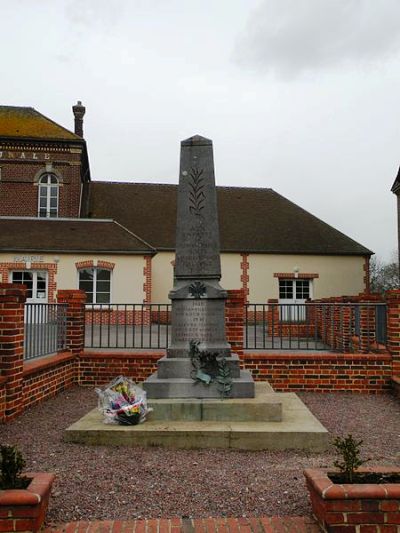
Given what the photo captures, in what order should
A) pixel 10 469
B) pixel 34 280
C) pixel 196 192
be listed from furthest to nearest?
1. pixel 34 280
2. pixel 196 192
3. pixel 10 469

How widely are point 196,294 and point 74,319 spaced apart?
288 cm

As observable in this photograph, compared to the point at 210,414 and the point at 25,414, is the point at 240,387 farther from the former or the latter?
the point at 25,414

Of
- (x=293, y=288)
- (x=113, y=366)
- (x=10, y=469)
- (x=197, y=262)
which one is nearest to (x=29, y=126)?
(x=293, y=288)

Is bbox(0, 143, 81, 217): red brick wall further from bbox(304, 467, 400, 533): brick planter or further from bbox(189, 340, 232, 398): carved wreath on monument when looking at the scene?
bbox(304, 467, 400, 533): brick planter

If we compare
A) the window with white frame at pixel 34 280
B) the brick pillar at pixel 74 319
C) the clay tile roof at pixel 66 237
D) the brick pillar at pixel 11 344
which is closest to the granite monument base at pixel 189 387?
the brick pillar at pixel 11 344

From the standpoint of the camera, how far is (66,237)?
20.4m

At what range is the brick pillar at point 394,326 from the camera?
7512 millimetres

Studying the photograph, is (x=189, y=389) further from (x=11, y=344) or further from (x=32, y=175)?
(x=32, y=175)

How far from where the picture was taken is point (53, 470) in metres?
4.18

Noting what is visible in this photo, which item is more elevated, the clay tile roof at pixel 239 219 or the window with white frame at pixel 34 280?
the clay tile roof at pixel 239 219

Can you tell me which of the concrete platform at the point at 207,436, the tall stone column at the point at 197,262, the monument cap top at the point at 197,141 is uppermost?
the monument cap top at the point at 197,141

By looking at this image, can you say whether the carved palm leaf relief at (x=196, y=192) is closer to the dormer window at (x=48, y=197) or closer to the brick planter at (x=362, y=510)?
the brick planter at (x=362, y=510)

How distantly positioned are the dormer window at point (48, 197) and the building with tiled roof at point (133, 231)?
0.17 ft

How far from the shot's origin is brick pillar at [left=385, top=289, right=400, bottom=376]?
7.51m
